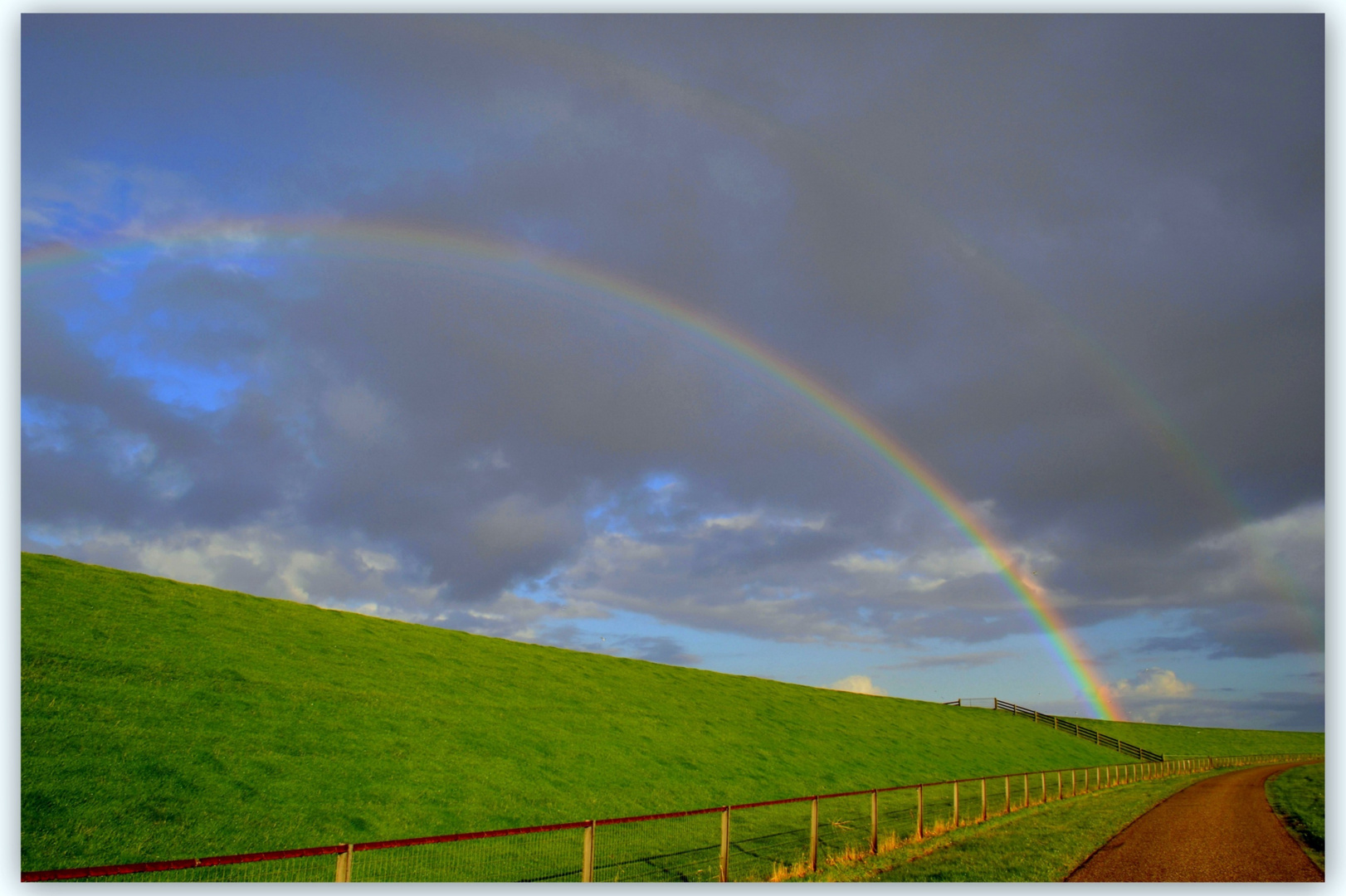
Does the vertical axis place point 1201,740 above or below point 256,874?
below

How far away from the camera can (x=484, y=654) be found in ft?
159

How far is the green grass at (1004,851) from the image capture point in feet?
53.3

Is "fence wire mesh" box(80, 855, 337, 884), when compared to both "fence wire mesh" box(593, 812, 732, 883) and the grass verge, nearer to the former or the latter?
"fence wire mesh" box(593, 812, 732, 883)

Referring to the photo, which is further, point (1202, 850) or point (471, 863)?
point (471, 863)

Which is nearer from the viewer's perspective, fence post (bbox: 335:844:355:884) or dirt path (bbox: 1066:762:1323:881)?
fence post (bbox: 335:844:355:884)

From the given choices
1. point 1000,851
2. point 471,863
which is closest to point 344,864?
point 471,863

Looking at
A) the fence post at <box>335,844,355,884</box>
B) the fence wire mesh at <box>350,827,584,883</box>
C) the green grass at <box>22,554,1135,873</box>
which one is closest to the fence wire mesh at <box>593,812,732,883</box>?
the fence wire mesh at <box>350,827,584,883</box>

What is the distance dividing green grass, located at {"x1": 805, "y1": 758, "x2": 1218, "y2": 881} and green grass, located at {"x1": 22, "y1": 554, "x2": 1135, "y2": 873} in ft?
40.5

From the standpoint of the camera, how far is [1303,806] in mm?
34312

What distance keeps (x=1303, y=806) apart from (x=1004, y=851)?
25.5 meters

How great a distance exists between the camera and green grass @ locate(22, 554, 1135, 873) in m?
19.6

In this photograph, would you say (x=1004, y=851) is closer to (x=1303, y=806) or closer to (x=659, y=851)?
(x=659, y=851)

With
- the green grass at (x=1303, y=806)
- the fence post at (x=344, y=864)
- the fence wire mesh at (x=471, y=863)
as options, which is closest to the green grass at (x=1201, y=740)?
the green grass at (x=1303, y=806)

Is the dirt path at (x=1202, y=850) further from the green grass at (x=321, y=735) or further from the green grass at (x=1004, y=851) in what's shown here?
the green grass at (x=321, y=735)
